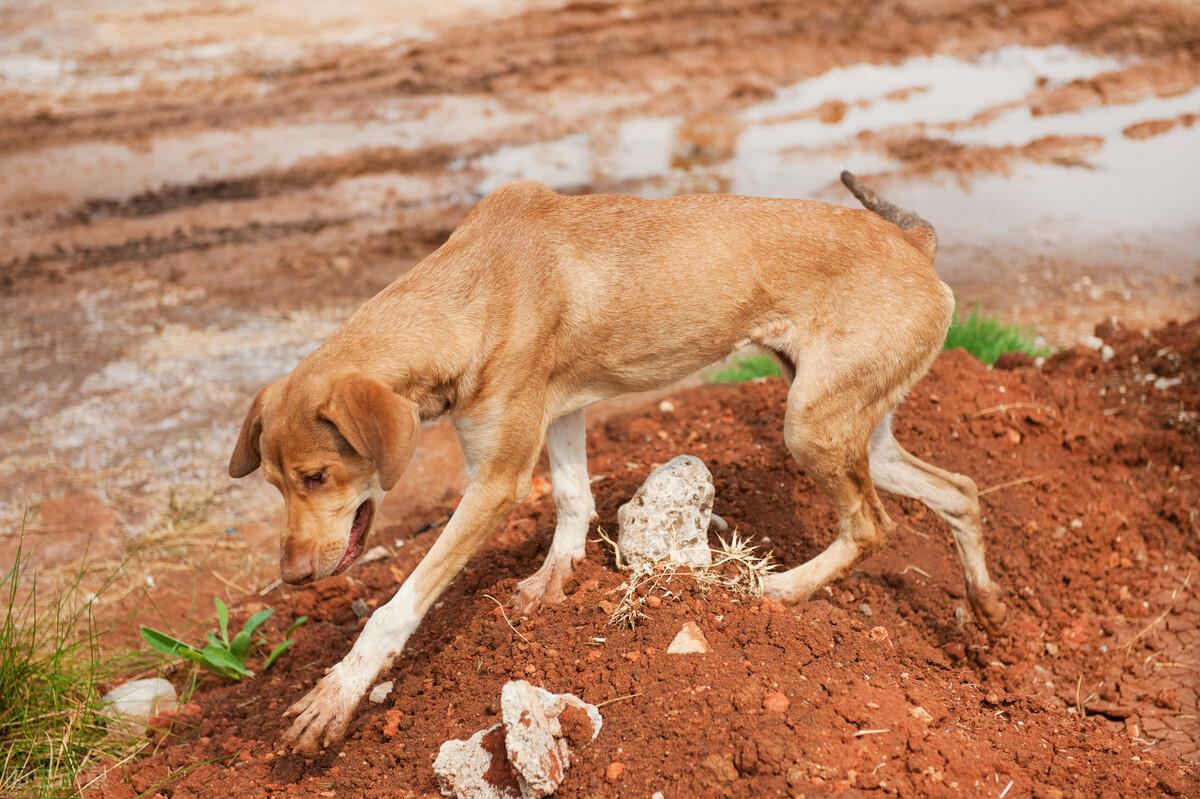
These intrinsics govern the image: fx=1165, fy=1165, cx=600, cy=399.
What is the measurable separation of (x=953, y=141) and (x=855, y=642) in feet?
28.7

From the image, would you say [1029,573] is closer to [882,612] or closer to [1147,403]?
[882,612]

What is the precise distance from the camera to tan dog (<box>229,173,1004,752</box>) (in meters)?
4.59

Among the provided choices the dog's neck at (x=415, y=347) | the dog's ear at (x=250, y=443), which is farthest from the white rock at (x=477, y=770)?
the dog's ear at (x=250, y=443)

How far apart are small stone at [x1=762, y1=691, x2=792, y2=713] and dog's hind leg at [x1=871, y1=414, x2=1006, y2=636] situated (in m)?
1.55

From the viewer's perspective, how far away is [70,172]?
41.0 ft

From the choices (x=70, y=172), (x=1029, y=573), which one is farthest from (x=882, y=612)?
(x=70, y=172)

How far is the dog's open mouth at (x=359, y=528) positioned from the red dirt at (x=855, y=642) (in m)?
0.65

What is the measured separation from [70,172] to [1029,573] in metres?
10.7

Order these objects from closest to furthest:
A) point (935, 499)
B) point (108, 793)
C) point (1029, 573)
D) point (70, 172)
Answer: point (108, 793) → point (935, 499) → point (1029, 573) → point (70, 172)

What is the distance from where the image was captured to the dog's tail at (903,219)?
537 cm

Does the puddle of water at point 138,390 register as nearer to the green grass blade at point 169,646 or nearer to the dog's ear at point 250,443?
the green grass blade at point 169,646

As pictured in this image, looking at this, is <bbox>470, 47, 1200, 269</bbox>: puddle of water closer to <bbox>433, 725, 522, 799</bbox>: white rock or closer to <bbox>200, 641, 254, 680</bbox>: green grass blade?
<bbox>200, 641, 254, 680</bbox>: green grass blade

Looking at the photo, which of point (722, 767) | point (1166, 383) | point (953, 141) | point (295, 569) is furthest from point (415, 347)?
point (953, 141)

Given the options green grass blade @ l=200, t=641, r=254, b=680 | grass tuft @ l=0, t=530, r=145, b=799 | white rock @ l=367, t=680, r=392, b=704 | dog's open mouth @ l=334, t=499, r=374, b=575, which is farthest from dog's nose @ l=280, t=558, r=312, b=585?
green grass blade @ l=200, t=641, r=254, b=680
